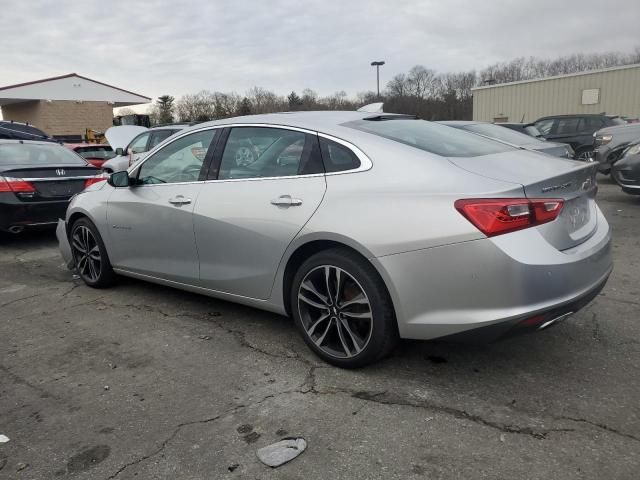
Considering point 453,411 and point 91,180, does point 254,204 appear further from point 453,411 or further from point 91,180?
point 91,180

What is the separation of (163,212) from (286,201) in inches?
51.2

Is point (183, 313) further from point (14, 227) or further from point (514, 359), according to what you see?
point (14, 227)

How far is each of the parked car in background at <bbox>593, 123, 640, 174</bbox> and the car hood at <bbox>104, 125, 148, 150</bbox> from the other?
34.0 ft

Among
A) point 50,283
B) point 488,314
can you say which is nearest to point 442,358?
point 488,314

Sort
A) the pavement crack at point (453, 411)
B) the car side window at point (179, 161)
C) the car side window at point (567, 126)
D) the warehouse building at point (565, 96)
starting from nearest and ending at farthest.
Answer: the pavement crack at point (453, 411) → the car side window at point (179, 161) → the car side window at point (567, 126) → the warehouse building at point (565, 96)

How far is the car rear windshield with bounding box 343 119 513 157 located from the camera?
10.7 feet

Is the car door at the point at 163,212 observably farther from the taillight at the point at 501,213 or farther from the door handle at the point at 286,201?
the taillight at the point at 501,213

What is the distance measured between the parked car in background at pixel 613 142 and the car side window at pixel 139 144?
32.1 feet

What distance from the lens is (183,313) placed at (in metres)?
4.45

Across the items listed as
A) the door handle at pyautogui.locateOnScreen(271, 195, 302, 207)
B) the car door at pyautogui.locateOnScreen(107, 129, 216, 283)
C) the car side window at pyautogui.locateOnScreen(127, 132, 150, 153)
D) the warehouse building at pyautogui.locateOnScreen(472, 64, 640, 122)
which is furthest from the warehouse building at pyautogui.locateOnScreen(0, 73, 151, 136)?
the door handle at pyautogui.locateOnScreen(271, 195, 302, 207)

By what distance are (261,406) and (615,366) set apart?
2.07 metres

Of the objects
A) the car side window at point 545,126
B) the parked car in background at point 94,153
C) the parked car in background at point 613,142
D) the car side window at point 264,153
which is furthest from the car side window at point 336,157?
→ the car side window at point 545,126

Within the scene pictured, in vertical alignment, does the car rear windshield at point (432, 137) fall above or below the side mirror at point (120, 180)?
above

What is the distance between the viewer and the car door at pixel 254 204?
337 cm
